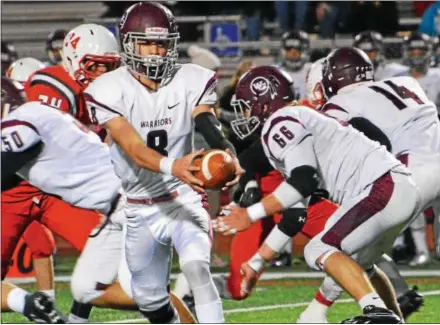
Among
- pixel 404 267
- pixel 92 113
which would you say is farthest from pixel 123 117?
pixel 404 267

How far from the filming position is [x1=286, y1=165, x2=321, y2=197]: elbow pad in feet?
18.9

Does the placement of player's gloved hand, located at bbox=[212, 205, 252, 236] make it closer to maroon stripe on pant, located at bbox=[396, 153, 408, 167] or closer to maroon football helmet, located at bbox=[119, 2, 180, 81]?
maroon football helmet, located at bbox=[119, 2, 180, 81]

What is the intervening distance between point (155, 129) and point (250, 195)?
7.22 ft

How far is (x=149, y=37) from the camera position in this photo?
586cm

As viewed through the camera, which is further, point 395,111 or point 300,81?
point 300,81

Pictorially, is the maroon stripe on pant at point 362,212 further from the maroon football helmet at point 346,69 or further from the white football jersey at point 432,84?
the white football jersey at point 432,84

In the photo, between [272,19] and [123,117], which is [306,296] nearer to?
[123,117]

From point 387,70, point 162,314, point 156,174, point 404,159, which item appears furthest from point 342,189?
point 387,70

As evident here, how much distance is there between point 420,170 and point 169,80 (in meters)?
1.35

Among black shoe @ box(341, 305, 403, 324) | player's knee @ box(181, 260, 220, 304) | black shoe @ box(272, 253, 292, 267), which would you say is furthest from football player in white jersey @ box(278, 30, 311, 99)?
player's knee @ box(181, 260, 220, 304)

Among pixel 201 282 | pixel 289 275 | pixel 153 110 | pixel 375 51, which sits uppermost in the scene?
pixel 153 110

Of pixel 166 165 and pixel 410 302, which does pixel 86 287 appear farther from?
pixel 410 302

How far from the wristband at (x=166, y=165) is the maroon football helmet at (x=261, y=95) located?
126 cm

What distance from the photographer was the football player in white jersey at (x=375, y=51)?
36.8ft
